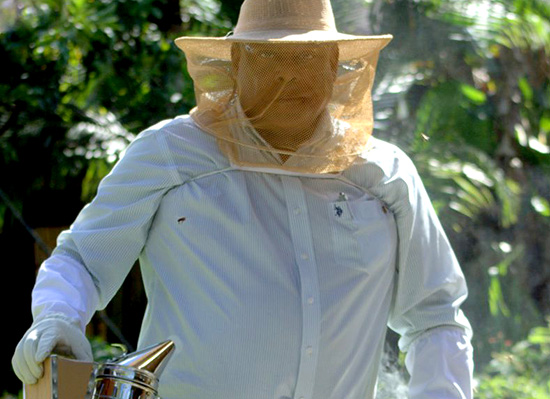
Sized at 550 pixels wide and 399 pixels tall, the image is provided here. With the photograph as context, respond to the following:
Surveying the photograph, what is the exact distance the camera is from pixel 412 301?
2.61 m

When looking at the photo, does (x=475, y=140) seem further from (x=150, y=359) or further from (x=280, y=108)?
(x=150, y=359)

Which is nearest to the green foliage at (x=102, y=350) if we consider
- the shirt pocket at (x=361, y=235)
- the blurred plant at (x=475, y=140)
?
the blurred plant at (x=475, y=140)

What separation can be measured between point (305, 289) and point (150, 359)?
71cm

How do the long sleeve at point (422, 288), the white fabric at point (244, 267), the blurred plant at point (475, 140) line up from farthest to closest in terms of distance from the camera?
1. the blurred plant at point (475, 140)
2. the long sleeve at point (422, 288)
3. the white fabric at point (244, 267)

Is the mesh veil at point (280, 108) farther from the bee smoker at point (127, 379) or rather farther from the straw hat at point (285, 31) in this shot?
the bee smoker at point (127, 379)

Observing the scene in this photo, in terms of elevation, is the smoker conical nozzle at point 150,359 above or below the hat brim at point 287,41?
below

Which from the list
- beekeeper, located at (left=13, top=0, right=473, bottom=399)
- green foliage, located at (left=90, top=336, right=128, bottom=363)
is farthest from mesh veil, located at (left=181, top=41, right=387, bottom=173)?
A: green foliage, located at (left=90, top=336, right=128, bottom=363)

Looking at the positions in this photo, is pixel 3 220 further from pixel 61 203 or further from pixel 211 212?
pixel 211 212

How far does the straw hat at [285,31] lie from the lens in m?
2.50

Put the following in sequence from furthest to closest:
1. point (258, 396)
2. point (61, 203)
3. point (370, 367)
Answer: point (61, 203), point (370, 367), point (258, 396)

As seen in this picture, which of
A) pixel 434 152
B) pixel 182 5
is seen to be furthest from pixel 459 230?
pixel 182 5

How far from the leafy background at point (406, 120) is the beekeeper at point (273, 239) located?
228cm

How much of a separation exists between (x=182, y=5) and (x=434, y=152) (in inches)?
65.9

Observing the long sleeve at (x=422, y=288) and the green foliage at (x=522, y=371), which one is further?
the green foliage at (x=522, y=371)
